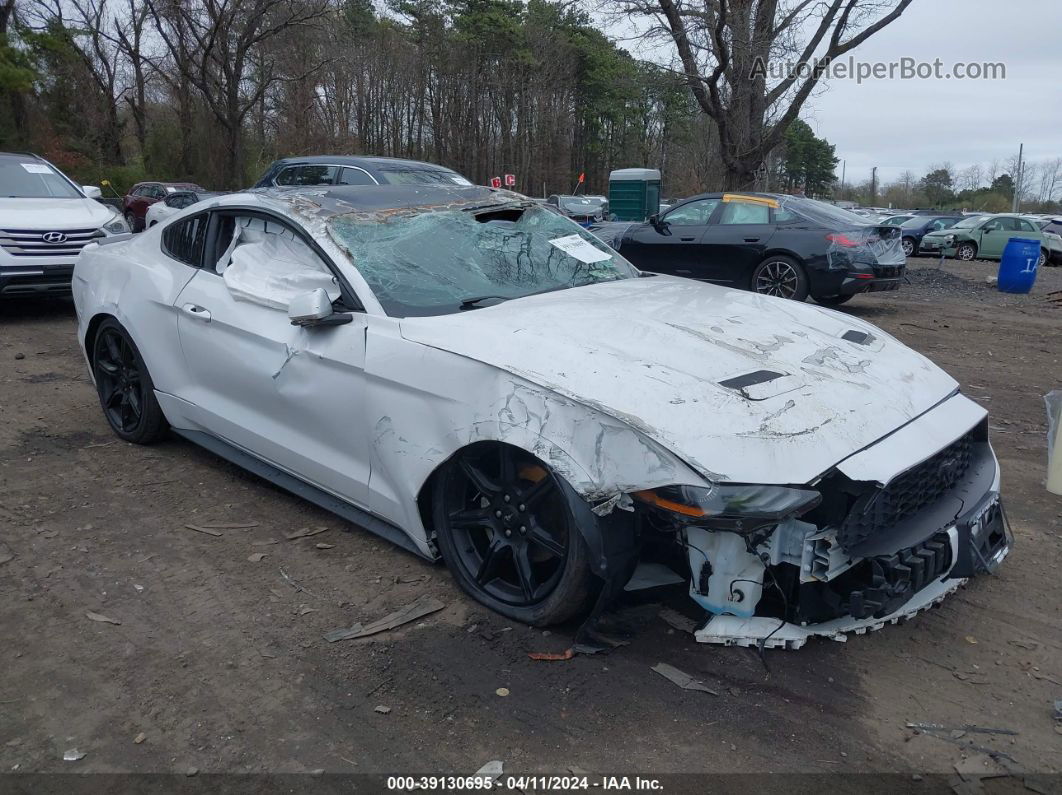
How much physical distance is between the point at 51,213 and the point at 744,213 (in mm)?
8094

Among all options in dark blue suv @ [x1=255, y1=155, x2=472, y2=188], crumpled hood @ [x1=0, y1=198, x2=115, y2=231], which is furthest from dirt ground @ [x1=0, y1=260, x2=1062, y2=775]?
dark blue suv @ [x1=255, y1=155, x2=472, y2=188]

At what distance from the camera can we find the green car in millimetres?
23562

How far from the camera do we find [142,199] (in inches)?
892

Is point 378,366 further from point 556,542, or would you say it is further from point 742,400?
point 742,400

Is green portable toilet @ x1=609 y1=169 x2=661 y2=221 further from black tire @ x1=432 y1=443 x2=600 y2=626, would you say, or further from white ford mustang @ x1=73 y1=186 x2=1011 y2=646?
black tire @ x1=432 y1=443 x2=600 y2=626

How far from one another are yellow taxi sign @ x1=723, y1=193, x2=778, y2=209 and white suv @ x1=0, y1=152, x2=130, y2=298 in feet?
24.5

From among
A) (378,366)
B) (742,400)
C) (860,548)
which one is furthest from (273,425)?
(860,548)

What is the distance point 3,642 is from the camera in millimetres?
3088

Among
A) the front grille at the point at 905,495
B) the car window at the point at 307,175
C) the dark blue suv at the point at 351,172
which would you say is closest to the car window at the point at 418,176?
the dark blue suv at the point at 351,172

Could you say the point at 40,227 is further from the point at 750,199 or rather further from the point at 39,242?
Answer: the point at 750,199

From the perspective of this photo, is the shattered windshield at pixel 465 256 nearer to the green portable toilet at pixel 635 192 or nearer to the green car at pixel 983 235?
the green portable toilet at pixel 635 192

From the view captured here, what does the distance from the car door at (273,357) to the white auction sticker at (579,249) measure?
1.22 metres

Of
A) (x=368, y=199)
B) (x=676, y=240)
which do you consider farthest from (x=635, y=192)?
(x=368, y=199)

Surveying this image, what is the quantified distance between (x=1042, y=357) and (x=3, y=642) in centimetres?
895
